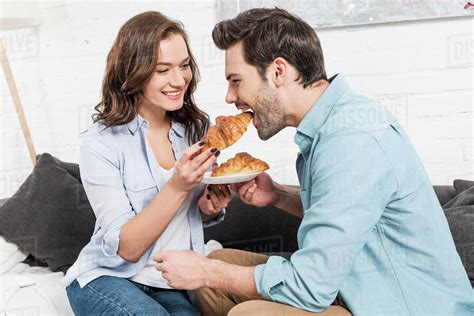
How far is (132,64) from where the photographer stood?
68.4 inches

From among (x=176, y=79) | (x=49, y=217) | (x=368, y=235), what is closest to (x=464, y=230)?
(x=368, y=235)

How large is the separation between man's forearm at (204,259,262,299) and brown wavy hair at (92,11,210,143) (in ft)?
1.79

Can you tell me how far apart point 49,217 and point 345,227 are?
1456 mm

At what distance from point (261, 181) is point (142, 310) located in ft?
1.61

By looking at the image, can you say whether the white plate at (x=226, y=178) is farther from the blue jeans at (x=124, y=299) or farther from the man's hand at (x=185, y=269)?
the blue jeans at (x=124, y=299)

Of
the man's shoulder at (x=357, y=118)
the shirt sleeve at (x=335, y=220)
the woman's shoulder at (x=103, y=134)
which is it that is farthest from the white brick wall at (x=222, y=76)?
the shirt sleeve at (x=335, y=220)

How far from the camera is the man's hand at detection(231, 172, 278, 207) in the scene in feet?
5.86

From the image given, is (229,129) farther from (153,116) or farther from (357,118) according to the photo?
(357,118)

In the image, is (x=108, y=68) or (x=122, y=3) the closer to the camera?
(x=108, y=68)

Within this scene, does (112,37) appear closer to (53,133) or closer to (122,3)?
(122,3)

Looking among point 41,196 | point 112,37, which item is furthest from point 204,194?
point 112,37

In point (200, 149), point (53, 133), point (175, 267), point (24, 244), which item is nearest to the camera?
point (175, 267)

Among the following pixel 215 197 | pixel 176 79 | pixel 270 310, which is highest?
pixel 176 79

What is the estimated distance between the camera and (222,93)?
9.48 feet
